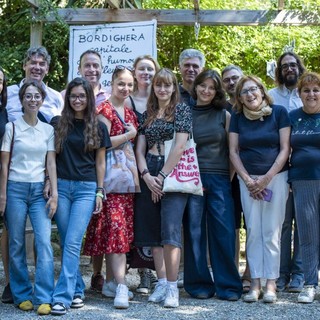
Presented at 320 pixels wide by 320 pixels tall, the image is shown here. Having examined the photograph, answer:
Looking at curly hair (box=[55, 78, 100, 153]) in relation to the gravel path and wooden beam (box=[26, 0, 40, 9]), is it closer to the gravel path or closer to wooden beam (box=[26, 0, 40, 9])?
the gravel path

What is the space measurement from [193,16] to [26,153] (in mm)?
3478

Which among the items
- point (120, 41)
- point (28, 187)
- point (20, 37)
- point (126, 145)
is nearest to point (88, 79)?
point (126, 145)

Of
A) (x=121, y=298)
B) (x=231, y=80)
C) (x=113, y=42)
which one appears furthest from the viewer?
(x=113, y=42)

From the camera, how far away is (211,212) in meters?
5.99

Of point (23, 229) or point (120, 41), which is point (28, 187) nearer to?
point (23, 229)

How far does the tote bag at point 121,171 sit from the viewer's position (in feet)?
18.9

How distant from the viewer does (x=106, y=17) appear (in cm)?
835

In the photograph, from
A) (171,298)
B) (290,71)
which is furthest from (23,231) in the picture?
(290,71)

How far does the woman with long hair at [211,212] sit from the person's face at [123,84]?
588 millimetres

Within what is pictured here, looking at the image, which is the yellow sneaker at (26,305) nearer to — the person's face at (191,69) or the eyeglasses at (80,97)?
the eyeglasses at (80,97)

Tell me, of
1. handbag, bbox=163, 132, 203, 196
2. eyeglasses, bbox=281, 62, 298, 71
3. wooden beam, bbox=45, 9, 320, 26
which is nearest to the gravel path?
handbag, bbox=163, 132, 203, 196

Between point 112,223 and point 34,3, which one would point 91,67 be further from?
point 34,3

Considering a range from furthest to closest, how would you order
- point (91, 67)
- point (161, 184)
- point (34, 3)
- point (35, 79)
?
point (34, 3) < point (91, 67) < point (35, 79) < point (161, 184)

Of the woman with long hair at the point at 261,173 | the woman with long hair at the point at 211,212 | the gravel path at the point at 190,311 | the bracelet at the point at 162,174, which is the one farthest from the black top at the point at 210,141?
the gravel path at the point at 190,311
